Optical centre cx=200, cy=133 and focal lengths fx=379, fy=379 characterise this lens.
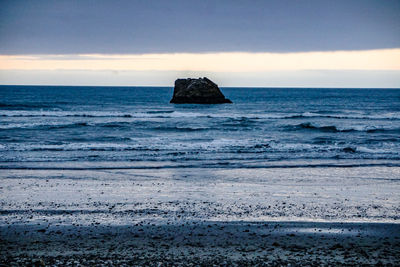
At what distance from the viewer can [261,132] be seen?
30500mm

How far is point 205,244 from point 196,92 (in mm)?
58947

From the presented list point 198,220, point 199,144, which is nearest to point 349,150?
point 199,144

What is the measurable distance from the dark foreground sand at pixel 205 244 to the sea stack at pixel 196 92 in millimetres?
57918

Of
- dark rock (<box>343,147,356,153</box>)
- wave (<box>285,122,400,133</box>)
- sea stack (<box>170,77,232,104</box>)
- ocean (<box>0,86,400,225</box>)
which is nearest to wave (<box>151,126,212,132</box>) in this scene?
ocean (<box>0,86,400,225</box>)

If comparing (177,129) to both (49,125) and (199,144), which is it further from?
(49,125)

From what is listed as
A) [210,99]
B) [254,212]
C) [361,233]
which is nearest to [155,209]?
[254,212]

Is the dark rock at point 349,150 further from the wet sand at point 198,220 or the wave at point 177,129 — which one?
the wave at point 177,129

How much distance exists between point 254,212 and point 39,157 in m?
12.1

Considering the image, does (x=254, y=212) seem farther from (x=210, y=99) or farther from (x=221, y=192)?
(x=210, y=99)

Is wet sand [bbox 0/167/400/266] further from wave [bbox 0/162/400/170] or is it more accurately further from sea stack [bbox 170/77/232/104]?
sea stack [bbox 170/77/232/104]

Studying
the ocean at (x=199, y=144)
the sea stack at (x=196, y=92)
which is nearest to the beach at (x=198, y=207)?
the ocean at (x=199, y=144)

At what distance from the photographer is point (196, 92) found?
6475cm

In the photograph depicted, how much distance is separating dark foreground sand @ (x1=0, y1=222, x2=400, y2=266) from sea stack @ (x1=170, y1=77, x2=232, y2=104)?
190 feet

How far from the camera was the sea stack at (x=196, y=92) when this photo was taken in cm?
6494
